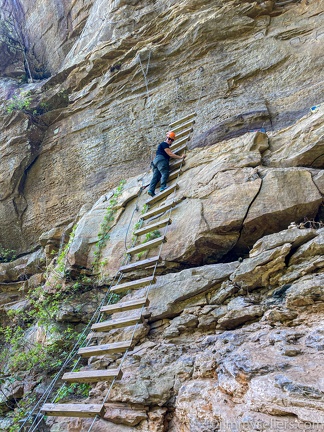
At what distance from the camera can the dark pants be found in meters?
6.72

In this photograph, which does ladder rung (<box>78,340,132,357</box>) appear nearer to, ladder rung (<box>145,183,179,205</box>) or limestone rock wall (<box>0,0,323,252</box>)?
ladder rung (<box>145,183,179,205</box>)

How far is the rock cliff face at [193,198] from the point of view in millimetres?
3332

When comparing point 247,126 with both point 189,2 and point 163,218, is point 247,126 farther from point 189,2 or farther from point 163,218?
point 189,2

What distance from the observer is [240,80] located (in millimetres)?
8461

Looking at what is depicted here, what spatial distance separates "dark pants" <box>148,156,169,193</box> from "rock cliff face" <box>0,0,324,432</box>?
1.25 ft

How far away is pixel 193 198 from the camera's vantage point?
5828 millimetres

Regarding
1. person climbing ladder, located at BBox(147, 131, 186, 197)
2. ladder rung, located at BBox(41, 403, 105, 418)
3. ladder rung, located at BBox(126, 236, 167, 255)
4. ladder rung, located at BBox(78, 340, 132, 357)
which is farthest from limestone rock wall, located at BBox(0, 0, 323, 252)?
ladder rung, located at BBox(41, 403, 105, 418)

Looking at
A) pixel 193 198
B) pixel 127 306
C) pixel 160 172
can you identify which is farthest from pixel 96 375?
pixel 160 172

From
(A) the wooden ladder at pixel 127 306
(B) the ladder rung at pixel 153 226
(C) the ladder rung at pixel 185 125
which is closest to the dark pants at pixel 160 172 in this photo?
(A) the wooden ladder at pixel 127 306

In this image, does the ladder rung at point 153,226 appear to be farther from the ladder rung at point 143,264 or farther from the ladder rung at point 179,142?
the ladder rung at point 179,142

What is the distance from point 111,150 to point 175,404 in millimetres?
7607

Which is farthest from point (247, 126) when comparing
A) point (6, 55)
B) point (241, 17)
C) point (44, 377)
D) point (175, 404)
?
point (6, 55)

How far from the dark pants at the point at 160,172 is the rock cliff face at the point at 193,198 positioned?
381 millimetres

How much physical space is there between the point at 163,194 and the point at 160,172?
0.63 meters
